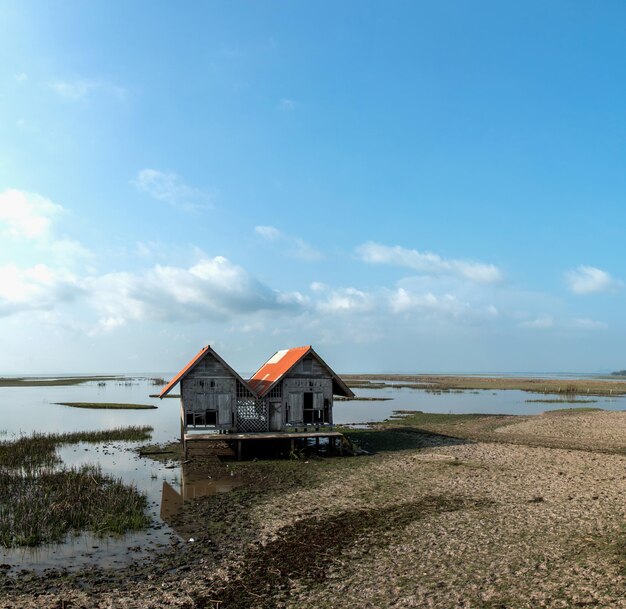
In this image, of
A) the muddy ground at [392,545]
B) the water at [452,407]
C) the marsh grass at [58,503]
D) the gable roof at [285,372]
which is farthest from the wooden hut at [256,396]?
the water at [452,407]

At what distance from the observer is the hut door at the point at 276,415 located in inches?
1171

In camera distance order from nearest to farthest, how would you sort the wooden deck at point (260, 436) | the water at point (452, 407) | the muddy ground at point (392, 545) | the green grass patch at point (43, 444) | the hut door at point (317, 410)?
1. the muddy ground at point (392, 545)
2. the green grass patch at point (43, 444)
3. the wooden deck at point (260, 436)
4. the hut door at point (317, 410)
5. the water at point (452, 407)

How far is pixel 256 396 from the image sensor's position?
96.5 feet

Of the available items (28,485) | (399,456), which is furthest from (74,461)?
(399,456)

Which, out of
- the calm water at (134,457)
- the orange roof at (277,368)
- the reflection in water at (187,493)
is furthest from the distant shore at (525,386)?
the reflection in water at (187,493)

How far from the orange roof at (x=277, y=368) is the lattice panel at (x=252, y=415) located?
0.83 metres

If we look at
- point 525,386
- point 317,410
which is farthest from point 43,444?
point 525,386

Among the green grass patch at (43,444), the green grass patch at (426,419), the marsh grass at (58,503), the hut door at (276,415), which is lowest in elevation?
the green grass patch at (426,419)

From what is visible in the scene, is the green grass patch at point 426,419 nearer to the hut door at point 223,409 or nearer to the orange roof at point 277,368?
the orange roof at point 277,368

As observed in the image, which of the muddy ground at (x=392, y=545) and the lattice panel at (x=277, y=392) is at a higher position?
the lattice panel at (x=277, y=392)

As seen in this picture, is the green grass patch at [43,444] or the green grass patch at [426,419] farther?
the green grass patch at [426,419]

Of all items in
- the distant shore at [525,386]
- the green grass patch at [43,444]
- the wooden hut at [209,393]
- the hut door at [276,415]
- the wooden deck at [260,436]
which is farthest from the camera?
the distant shore at [525,386]

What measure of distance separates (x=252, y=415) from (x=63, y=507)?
13208mm

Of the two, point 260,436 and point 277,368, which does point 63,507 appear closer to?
point 260,436
